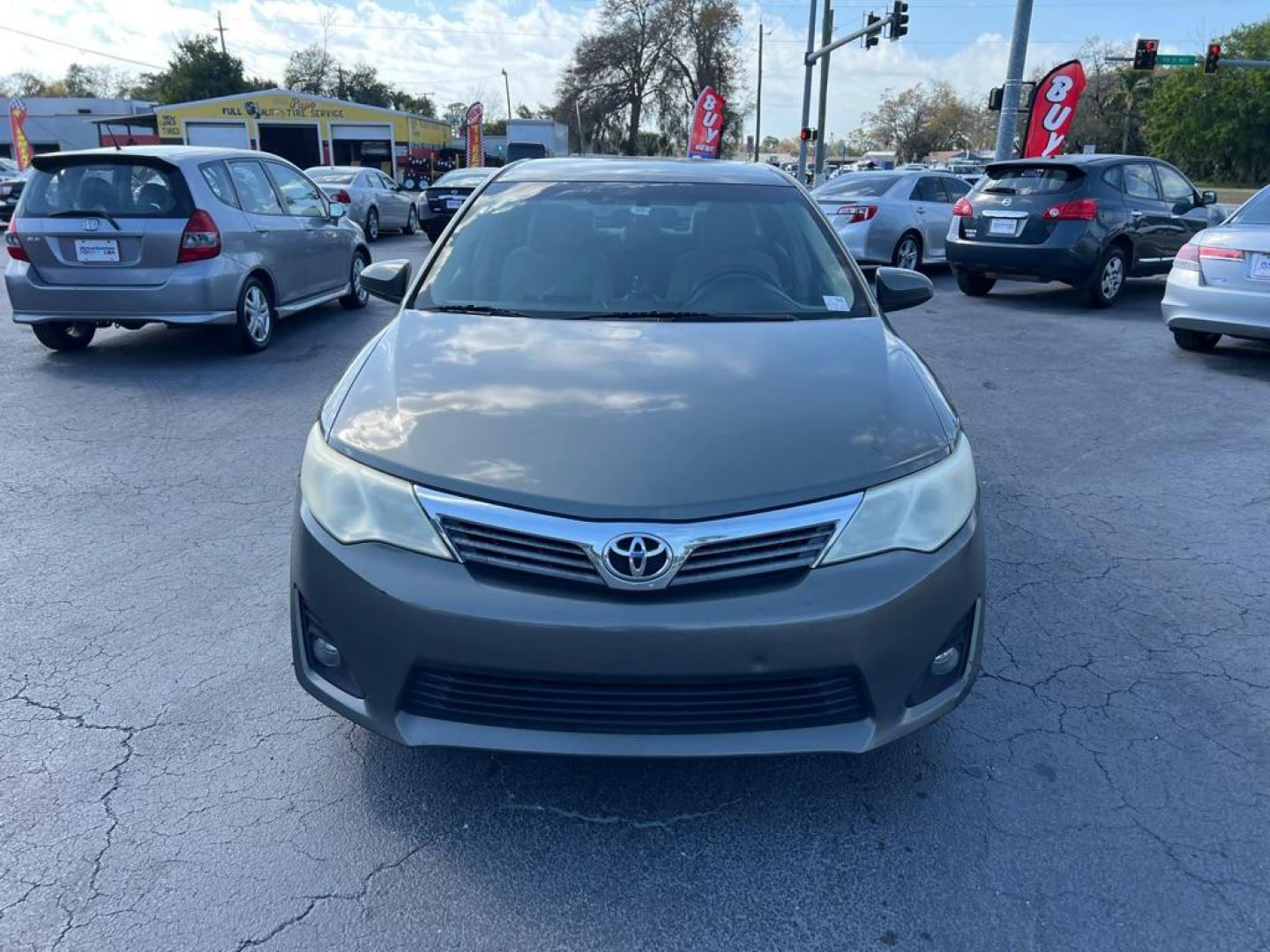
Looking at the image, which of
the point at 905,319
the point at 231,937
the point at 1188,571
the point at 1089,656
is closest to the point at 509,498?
the point at 231,937

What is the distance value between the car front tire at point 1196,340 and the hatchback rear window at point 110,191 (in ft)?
27.9

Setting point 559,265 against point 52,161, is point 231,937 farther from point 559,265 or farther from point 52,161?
point 52,161

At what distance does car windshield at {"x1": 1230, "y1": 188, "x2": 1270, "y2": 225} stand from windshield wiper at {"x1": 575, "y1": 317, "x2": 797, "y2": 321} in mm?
6158

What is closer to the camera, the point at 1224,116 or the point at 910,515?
the point at 910,515

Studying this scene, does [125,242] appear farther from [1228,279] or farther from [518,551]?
[1228,279]

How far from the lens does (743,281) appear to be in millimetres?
3471

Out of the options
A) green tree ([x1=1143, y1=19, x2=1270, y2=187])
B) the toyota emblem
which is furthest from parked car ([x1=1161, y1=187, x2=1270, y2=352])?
green tree ([x1=1143, y1=19, x2=1270, y2=187])

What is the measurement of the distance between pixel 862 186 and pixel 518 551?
12433 mm

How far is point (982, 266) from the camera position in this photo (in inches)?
433

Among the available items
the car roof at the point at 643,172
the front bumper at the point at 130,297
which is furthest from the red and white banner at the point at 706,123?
the car roof at the point at 643,172

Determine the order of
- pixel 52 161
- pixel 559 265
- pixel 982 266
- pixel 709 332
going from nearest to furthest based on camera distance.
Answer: pixel 709 332, pixel 559 265, pixel 52 161, pixel 982 266

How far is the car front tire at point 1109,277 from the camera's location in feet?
34.7

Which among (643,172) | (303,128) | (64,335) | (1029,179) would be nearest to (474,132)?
(303,128)

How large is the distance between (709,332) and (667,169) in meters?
1.42
